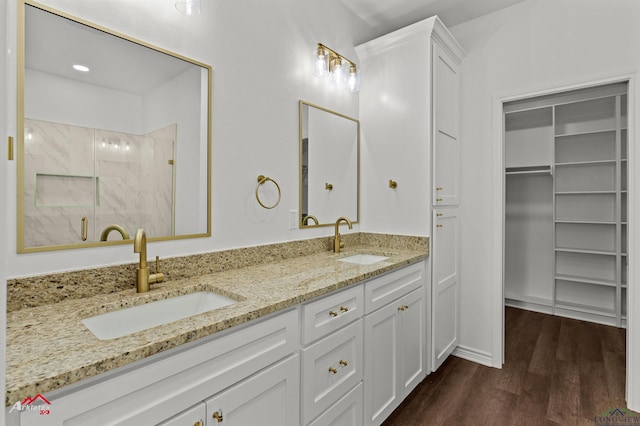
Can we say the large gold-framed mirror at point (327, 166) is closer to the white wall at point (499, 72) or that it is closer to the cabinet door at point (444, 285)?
the cabinet door at point (444, 285)

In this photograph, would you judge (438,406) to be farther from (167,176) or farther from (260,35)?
(260,35)

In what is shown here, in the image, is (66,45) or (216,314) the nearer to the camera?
(216,314)

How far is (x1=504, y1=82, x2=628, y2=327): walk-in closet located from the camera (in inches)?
125

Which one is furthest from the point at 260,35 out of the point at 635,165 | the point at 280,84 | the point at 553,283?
the point at 553,283

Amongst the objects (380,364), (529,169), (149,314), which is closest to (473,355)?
(380,364)

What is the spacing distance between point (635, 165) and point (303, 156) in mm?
1989

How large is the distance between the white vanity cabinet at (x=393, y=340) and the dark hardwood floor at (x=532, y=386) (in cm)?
16

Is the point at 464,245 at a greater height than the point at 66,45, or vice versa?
the point at 66,45

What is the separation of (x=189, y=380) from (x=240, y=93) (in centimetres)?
139

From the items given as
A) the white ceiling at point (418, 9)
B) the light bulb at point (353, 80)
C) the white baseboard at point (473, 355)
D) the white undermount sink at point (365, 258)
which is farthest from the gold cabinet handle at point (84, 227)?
the white baseboard at point (473, 355)

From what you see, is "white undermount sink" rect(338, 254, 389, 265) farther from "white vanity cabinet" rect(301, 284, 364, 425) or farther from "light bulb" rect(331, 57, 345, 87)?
"light bulb" rect(331, 57, 345, 87)

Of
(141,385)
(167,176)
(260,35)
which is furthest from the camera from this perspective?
(260,35)

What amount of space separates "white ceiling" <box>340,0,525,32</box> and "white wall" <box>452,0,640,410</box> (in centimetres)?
8

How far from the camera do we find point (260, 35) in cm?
185
